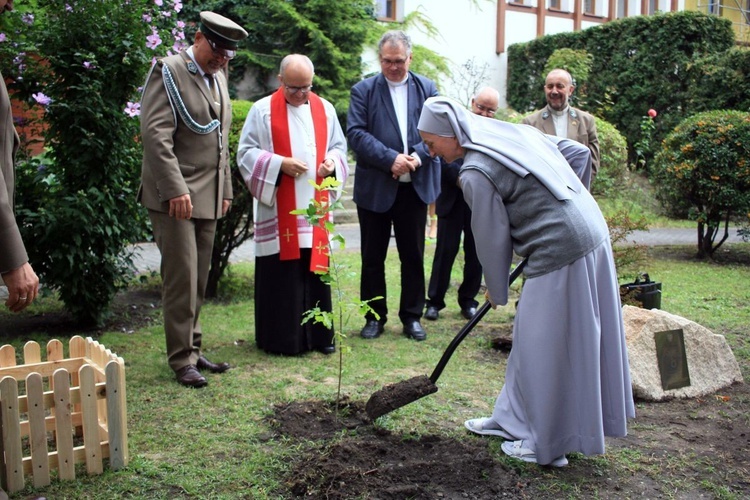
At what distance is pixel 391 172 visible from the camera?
5980 mm

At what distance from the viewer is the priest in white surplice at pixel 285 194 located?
5602 mm

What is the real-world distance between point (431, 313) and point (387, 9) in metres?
14.5

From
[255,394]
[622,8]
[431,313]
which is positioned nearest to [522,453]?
[255,394]

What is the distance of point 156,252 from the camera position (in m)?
11.1

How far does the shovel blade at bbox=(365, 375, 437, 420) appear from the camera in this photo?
404 cm

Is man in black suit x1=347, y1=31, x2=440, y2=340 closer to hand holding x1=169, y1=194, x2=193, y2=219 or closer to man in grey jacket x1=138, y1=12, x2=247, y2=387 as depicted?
man in grey jacket x1=138, y1=12, x2=247, y2=387

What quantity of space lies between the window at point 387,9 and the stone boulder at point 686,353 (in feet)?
51.6

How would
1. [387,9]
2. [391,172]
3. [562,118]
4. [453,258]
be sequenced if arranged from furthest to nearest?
[387,9] → [453,258] → [562,118] → [391,172]

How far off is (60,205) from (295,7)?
11683 mm

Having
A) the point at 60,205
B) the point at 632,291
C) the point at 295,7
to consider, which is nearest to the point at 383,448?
the point at 632,291

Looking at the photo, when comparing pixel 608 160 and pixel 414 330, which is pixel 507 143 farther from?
pixel 608 160

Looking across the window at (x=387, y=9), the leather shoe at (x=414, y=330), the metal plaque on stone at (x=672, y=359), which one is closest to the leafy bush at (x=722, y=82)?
the window at (x=387, y=9)

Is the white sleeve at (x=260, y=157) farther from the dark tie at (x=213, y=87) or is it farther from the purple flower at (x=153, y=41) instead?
the purple flower at (x=153, y=41)

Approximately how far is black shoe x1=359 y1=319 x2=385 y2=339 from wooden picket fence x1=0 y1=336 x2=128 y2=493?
2.80 meters
